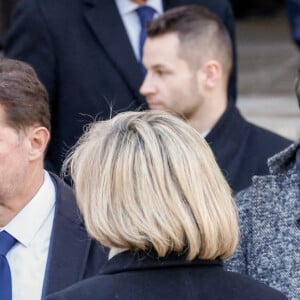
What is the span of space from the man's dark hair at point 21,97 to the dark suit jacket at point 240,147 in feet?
3.98

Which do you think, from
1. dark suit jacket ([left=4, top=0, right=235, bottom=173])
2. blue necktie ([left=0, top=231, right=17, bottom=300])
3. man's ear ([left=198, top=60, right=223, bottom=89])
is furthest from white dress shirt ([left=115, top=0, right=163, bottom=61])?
blue necktie ([left=0, top=231, right=17, bottom=300])

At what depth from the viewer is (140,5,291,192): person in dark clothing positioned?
434cm

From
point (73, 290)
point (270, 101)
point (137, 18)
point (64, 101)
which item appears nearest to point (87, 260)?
point (73, 290)

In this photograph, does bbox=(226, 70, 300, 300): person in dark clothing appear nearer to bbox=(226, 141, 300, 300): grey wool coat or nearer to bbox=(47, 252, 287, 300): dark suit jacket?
bbox=(226, 141, 300, 300): grey wool coat

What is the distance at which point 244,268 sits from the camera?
10.3 ft

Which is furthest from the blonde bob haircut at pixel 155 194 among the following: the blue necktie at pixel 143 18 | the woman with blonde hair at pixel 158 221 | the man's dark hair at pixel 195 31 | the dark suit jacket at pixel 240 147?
the blue necktie at pixel 143 18

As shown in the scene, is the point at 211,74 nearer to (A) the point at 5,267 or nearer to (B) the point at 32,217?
(B) the point at 32,217

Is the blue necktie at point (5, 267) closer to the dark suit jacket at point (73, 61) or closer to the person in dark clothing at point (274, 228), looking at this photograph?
the person in dark clothing at point (274, 228)

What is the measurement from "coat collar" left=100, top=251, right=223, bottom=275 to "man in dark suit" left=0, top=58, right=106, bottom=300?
0.48 metres

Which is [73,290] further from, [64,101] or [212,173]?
[64,101]

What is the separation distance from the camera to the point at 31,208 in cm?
311

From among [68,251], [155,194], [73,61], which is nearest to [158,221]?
[155,194]

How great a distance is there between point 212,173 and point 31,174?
658 mm

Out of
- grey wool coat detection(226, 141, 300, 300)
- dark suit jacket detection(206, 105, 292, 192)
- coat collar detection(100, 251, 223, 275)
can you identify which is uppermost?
coat collar detection(100, 251, 223, 275)
